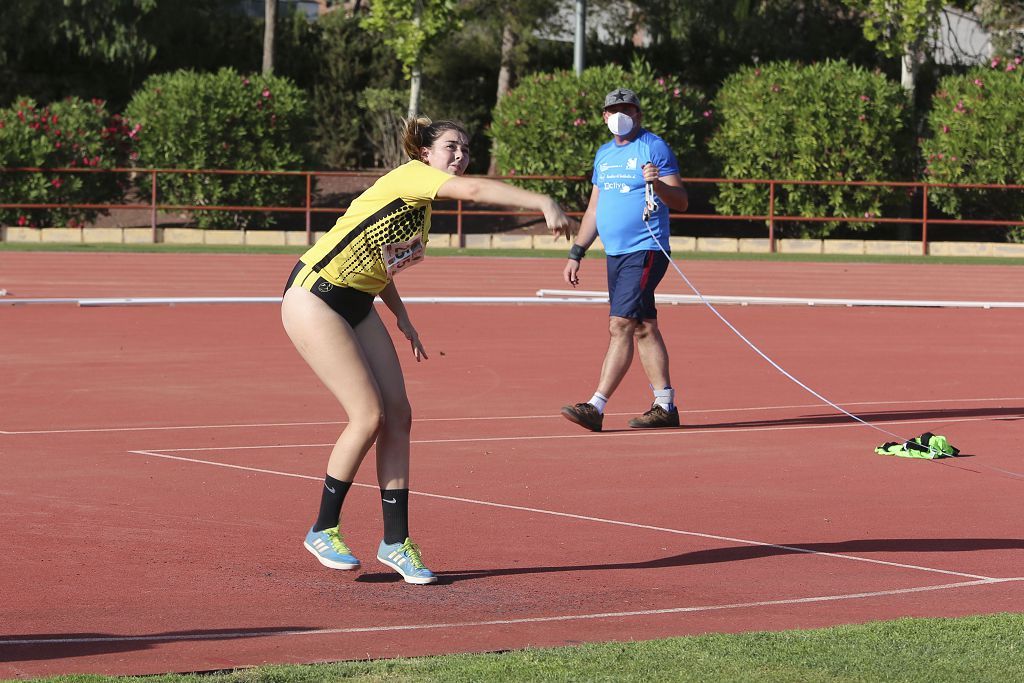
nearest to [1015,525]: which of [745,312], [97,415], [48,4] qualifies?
[97,415]

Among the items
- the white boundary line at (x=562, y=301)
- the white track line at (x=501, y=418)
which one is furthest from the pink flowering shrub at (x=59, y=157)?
the white track line at (x=501, y=418)

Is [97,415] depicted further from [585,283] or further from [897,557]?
[585,283]

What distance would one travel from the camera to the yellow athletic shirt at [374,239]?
20.6 ft

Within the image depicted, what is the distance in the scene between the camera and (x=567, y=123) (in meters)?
31.7

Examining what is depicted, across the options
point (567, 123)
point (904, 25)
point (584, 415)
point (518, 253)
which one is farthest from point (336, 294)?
point (904, 25)

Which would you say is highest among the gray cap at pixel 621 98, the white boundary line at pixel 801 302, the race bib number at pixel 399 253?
the gray cap at pixel 621 98

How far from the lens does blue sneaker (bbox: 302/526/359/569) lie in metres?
6.46

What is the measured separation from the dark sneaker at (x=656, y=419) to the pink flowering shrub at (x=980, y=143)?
71.8ft

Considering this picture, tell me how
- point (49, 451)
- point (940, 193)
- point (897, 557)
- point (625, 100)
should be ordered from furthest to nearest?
point (940, 193) < point (625, 100) < point (49, 451) < point (897, 557)

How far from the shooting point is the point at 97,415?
435 inches

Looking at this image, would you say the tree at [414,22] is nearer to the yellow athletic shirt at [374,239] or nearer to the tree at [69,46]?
the tree at [69,46]

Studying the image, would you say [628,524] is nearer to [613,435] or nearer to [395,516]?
[395,516]

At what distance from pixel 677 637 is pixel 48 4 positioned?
34073 mm

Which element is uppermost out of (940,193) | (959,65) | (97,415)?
(959,65)
